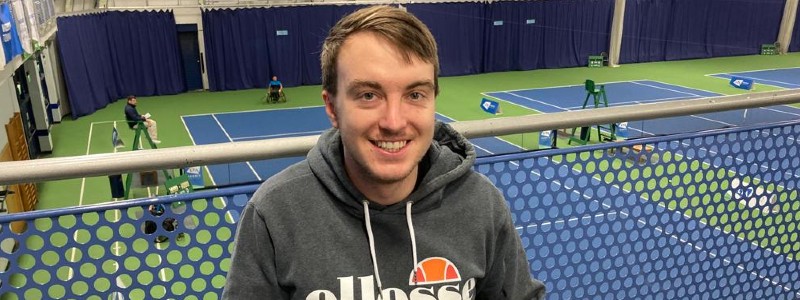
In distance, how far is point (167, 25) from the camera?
22.2 metres

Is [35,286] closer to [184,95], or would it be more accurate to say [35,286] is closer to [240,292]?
[240,292]

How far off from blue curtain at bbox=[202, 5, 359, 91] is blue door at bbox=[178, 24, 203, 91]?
19.0 inches

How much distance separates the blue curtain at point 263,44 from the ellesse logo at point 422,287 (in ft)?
70.7

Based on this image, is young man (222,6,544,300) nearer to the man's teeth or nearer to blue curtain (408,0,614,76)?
the man's teeth

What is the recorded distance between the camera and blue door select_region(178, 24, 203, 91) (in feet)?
75.8

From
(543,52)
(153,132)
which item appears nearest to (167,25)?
(153,132)

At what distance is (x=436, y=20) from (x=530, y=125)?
23935 mm

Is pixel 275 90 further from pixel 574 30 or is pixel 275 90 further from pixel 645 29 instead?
pixel 645 29

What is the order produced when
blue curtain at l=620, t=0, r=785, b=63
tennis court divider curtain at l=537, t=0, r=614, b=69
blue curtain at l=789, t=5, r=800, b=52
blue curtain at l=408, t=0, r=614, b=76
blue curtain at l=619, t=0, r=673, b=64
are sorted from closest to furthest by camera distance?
1. blue curtain at l=408, t=0, r=614, b=76
2. tennis court divider curtain at l=537, t=0, r=614, b=69
3. blue curtain at l=619, t=0, r=673, b=64
4. blue curtain at l=620, t=0, r=785, b=63
5. blue curtain at l=789, t=5, r=800, b=52

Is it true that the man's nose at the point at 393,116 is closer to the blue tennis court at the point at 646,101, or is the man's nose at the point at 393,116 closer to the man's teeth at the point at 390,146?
the man's teeth at the point at 390,146

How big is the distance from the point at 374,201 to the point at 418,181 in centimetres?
15

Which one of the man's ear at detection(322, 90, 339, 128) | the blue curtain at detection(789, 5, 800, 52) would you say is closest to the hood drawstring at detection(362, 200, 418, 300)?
the man's ear at detection(322, 90, 339, 128)

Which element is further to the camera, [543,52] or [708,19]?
[708,19]

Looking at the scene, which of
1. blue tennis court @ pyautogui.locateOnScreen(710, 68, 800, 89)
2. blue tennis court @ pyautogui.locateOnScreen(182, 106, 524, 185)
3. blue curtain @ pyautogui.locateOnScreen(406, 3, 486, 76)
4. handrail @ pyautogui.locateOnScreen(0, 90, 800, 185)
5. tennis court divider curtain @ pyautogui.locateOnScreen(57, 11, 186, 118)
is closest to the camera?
handrail @ pyautogui.locateOnScreen(0, 90, 800, 185)
